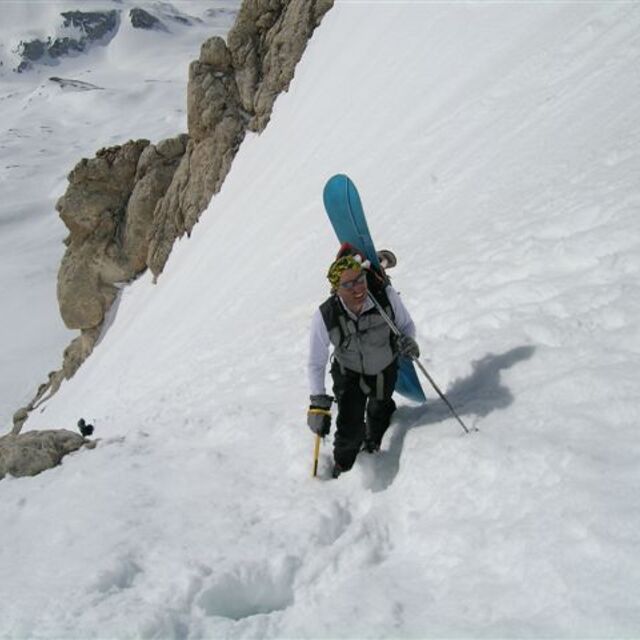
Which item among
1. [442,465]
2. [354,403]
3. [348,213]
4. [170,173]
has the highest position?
[348,213]

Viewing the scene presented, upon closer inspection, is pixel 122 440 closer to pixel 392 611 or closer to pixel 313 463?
pixel 313 463

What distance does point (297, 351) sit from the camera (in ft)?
31.1

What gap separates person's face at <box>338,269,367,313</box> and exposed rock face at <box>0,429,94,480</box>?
402 centimetres

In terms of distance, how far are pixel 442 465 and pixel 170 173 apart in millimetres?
37975

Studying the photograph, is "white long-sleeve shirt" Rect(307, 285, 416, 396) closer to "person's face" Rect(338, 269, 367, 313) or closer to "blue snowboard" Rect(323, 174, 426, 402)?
"person's face" Rect(338, 269, 367, 313)

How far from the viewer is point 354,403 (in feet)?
17.4

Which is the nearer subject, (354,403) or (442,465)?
(442,465)

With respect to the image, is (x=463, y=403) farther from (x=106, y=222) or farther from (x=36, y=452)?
(x=106, y=222)

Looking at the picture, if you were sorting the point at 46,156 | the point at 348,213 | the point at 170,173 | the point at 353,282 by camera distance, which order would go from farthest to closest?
the point at 46,156, the point at 170,173, the point at 348,213, the point at 353,282

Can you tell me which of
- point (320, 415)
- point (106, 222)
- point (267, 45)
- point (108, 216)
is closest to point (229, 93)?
point (267, 45)

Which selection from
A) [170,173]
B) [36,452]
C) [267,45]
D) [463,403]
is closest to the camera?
[463,403]

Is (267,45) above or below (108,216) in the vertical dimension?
above

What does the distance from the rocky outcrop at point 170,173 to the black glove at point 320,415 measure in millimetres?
30482

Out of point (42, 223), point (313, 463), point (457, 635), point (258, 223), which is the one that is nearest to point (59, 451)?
point (313, 463)
